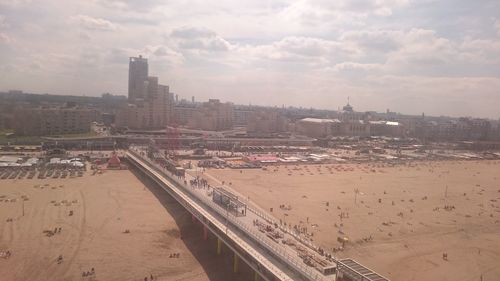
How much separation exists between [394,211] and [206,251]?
14924 mm

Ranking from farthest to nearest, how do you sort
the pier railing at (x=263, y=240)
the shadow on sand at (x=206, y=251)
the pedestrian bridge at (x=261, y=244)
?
the shadow on sand at (x=206, y=251) → the pedestrian bridge at (x=261, y=244) → the pier railing at (x=263, y=240)

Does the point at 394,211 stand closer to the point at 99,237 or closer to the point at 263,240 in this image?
the point at 263,240

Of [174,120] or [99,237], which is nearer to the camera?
[99,237]

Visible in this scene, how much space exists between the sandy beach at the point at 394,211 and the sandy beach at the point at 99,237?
6.56 metres

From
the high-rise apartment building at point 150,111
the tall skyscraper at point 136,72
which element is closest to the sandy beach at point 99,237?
the high-rise apartment building at point 150,111

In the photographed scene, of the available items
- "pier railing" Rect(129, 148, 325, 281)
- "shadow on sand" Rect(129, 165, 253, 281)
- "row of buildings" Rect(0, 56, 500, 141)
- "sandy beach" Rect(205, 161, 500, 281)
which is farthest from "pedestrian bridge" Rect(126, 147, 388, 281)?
"row of buildings" Rect(0, 56, 500, 141)

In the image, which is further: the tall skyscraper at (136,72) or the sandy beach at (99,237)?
the tall skyscraper at (136,72)

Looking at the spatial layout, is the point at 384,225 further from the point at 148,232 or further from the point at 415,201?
the point at 148,232

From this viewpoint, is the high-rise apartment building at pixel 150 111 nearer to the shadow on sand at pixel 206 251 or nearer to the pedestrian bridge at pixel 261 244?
the shadow on sand at pixel 206 251

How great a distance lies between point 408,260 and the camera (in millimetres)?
19750

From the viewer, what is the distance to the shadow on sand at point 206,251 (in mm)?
17500

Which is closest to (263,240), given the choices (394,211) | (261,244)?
(261,244)

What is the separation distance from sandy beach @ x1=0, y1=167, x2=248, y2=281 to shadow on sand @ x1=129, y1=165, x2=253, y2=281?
0.15ft

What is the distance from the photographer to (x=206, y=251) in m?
20.0
